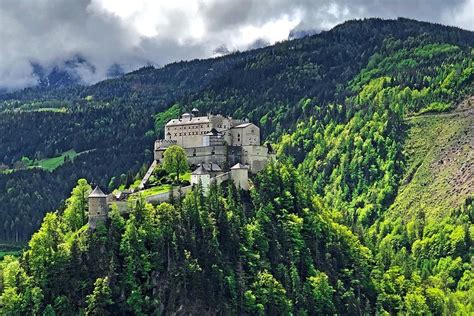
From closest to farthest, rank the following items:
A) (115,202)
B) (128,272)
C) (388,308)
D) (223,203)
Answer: (128,272) → (115,202) → (223,203) → (388,308)

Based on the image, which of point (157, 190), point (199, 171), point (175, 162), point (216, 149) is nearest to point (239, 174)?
point (199, 171)

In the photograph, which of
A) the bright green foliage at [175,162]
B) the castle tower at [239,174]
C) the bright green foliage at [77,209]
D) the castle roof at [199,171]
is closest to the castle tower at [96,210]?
the bright green foliage at [77,209]

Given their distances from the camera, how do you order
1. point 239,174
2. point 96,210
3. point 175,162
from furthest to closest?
1. point 175,162
2. point 239,174
3. point 96,210

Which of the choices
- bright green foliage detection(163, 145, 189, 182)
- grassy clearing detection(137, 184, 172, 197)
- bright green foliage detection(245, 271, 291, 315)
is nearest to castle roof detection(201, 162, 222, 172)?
bright green foliage detection(163, 145, 189, 182)

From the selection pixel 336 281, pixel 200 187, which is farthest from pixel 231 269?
pixel 336 281

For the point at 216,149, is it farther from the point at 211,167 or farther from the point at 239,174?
the point at 239,174

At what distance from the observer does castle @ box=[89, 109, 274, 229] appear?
157m

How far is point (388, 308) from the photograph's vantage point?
6388 inches

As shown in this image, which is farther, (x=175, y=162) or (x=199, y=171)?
(x=175, y=162)

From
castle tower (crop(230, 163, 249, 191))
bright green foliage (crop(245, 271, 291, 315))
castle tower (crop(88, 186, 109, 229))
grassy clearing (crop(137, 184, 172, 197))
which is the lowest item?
bright green foliage (crop(245, 271, 291, 315))

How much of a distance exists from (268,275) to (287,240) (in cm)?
1393

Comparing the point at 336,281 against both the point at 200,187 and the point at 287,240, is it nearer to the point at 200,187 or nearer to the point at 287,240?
the point at 287,240

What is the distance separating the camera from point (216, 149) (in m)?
166

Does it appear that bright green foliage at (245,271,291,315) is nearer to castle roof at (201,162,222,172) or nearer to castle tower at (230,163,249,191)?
castle tower at (230,163,249,191)
